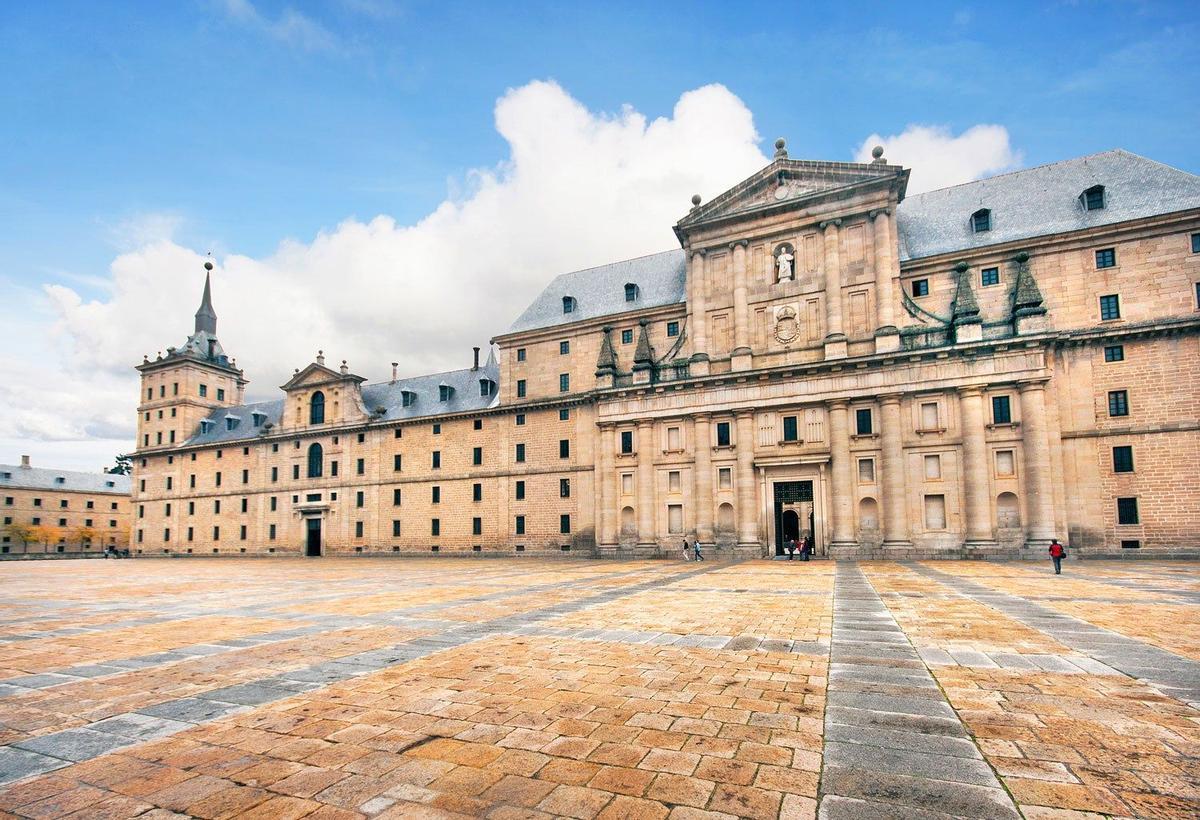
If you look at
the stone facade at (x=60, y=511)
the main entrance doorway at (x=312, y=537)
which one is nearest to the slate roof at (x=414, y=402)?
the main entrance doorway at (x=312, y=537)

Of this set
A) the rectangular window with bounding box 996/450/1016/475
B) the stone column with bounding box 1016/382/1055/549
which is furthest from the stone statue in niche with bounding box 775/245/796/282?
the rectangular window with bounding box 996/450/1016/475

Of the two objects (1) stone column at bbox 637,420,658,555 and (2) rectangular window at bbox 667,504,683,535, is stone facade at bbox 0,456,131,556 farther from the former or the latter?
(2) rectangular window at bbox 667,504,683,535

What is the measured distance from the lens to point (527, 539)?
154ft

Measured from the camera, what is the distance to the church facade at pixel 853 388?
104 ft

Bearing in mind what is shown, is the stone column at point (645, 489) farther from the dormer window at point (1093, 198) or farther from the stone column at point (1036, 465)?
the dormer window at point (1093, 198)

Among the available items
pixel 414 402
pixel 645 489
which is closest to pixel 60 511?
pixel 414 402

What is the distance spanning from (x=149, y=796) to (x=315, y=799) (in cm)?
134

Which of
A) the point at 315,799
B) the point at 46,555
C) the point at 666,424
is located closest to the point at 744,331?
the point at 666,424

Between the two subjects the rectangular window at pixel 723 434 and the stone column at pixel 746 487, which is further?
the rectangular window at pixel 723 434

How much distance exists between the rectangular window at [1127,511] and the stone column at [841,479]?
1229cm

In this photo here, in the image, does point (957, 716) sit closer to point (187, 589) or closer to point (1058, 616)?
point (1058, 616)

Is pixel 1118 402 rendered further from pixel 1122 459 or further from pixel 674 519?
pixel 674 519

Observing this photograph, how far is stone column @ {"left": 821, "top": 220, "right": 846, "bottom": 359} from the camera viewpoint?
36.6 m

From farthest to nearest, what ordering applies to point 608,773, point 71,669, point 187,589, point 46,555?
point 46,555 → point 187,589 → point 71,669 → point 608,773
